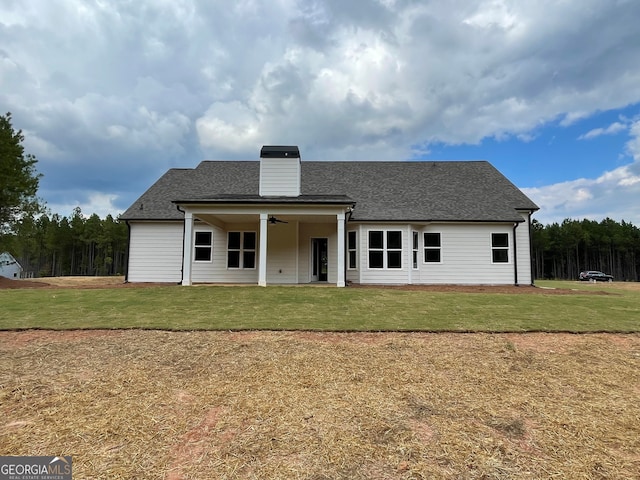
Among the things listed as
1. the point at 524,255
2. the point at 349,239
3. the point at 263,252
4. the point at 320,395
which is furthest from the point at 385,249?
the point at 320,395

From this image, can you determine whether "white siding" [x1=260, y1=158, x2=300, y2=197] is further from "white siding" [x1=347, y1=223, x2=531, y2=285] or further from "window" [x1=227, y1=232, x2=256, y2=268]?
"white siding" [x1=347, y1=223, x2=531, y2=285]

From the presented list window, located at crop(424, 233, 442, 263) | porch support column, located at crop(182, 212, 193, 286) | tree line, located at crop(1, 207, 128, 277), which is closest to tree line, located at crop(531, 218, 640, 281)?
window, located at crop(424, 233, 442, 263)

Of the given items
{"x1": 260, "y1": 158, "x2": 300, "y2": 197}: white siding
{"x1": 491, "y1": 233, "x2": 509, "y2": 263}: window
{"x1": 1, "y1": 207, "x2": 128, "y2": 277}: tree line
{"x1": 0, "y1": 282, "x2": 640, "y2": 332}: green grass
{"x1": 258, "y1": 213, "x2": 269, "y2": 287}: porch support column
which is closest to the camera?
{"x1": 0, "y1": 282, "x2": 640, "y2": 332}: green grass

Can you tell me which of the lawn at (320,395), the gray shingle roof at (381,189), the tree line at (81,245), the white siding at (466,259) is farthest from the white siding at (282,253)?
the tree line at (81,245)

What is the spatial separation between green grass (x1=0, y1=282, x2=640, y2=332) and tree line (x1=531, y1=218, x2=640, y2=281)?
176ft

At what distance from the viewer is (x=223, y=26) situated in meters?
13.9

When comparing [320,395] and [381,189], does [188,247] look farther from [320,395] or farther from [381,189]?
[320,395]

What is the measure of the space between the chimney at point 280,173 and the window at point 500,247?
9.22m

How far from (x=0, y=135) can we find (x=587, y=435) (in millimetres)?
26878

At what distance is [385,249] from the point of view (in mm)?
15312

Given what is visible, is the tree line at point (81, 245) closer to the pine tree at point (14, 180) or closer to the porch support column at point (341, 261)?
the pine tree at point (14, 180)

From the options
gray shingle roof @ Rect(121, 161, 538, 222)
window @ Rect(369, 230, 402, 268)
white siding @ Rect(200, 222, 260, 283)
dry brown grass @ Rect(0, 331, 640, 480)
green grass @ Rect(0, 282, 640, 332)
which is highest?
gray shingle roof @ Rect(121, 161, 538, 222)

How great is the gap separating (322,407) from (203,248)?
538 inches

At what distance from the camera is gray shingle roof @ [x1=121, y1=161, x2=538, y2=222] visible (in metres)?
15.8
